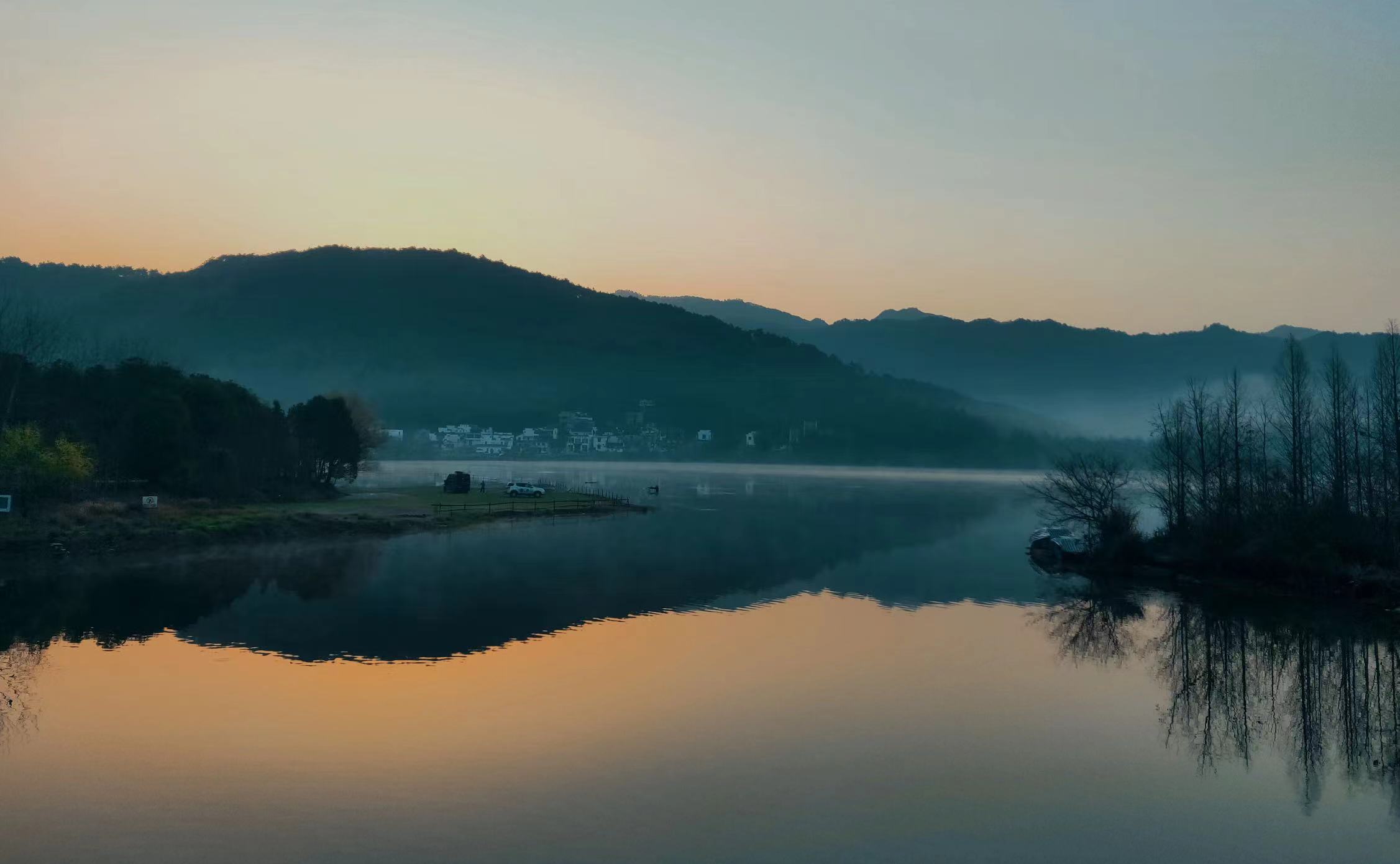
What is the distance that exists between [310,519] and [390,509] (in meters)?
14.5

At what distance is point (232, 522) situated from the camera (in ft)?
227

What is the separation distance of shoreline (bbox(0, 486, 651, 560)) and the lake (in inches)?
171

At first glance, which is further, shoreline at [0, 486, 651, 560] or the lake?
shoreline at [0, 486, 651, 560]

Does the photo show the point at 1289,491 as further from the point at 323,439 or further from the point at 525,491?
the point at 323,439

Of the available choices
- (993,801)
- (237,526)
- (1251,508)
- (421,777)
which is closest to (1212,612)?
(1251,508)

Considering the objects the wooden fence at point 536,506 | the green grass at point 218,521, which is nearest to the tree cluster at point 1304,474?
the green grass at point 218,521

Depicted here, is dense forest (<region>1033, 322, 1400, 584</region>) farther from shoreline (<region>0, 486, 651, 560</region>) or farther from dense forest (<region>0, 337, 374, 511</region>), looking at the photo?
dense forest (<region>0, 337, 374, 511</region>)

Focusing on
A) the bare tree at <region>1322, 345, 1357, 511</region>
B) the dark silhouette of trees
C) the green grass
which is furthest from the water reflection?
the dark silhouette of trees

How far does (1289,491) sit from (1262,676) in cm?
3286

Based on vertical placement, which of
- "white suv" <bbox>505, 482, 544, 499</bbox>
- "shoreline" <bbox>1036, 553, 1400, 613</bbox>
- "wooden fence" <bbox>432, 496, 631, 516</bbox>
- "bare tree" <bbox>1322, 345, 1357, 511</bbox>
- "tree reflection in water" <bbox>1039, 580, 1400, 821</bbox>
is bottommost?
"tree reflection in water" <bbox>1039, 580, 1400, 821</bbox>

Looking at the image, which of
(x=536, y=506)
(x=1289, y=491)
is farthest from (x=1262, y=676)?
(x=536, y=506)

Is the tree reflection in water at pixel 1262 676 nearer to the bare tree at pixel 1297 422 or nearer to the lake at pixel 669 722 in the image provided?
the lake at pixel 669 722

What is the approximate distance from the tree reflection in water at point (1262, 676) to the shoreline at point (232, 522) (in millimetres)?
52914

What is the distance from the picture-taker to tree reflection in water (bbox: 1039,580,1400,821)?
25.4 metres
